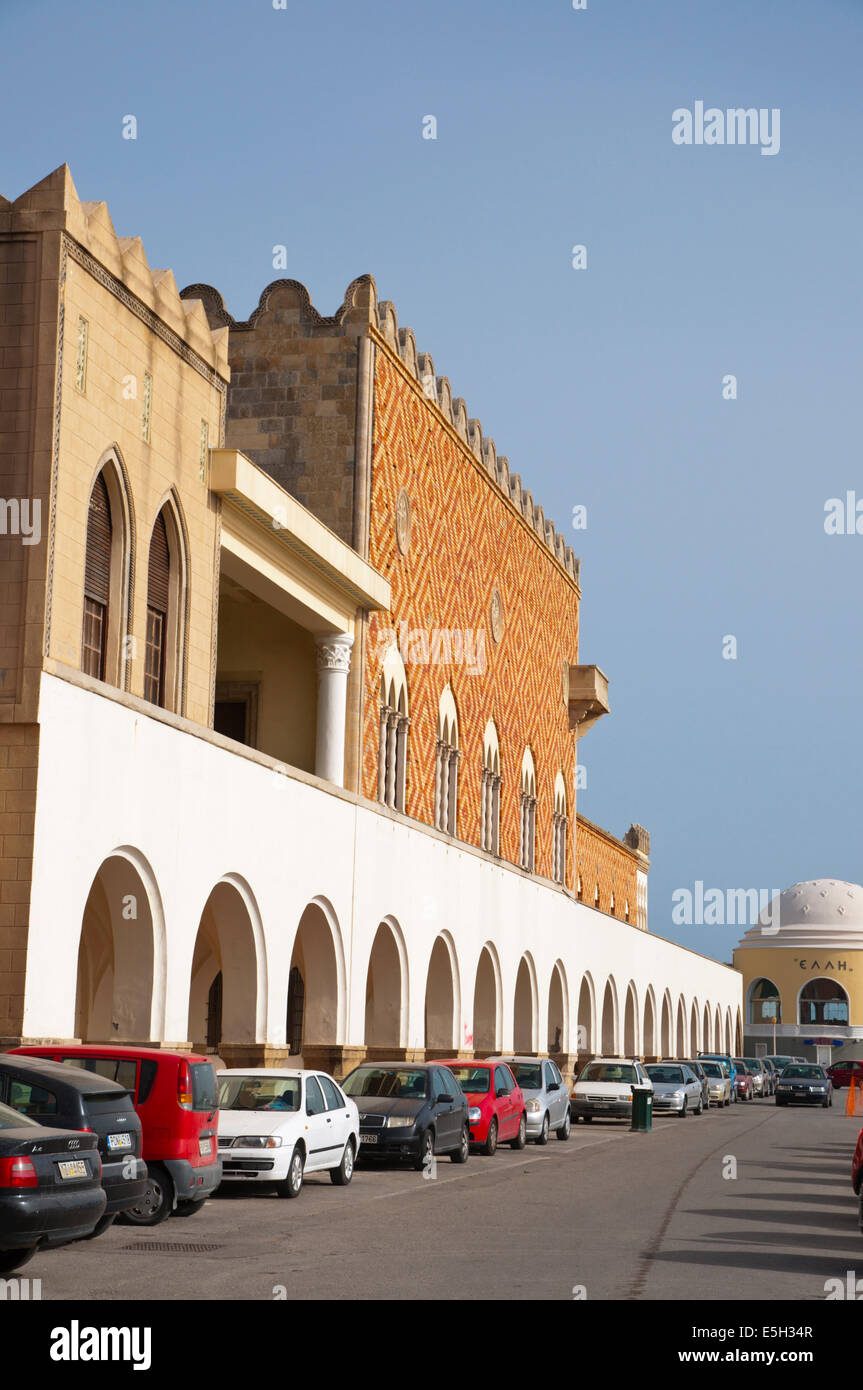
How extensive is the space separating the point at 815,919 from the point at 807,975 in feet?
13.7

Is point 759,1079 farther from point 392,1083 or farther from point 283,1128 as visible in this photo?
point 283,1128

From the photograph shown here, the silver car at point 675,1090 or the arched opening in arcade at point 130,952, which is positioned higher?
the arched opening in arcade at point 130,952

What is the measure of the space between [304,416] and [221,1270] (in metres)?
22.0

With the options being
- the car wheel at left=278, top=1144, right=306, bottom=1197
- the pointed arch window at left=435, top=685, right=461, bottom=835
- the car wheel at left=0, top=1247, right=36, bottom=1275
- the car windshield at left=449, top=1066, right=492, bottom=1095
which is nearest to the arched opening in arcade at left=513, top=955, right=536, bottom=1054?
the pointed arch window at left=435, top=685, right=461, bottom=835

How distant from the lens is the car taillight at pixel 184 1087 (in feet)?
48.1

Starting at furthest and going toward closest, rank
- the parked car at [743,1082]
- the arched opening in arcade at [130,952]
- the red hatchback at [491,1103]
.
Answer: the parked car at [743,1082] → the red hatchback at [491,1103] → the arched opening in arcade at [130,952]

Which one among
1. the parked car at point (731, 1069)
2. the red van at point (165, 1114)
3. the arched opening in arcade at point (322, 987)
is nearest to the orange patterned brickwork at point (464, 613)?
the arched opening in arcade at point (322, 987)

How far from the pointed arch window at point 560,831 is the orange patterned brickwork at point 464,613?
0.58m

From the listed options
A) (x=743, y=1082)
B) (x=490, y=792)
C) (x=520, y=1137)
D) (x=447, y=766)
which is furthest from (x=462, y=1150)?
(x=743, y=1082)

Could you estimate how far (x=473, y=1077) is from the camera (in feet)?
87.1

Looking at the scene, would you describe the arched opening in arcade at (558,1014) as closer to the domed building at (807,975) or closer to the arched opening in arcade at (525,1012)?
the arched opening in arcade at (525,1012)

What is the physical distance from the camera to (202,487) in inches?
928
